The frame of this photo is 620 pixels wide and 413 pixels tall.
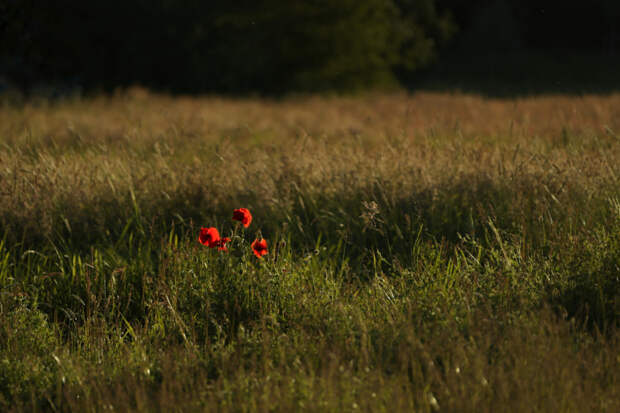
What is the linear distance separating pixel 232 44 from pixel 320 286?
17649 mm

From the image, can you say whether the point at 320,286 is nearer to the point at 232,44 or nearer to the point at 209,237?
the point at 209,237

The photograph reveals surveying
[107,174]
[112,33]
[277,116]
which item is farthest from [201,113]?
[112,33]

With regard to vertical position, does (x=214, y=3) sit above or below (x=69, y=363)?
above

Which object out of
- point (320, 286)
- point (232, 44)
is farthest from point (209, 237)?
point (232, 44)

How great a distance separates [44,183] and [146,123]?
577 cm

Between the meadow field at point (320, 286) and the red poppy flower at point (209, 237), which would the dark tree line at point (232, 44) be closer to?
the meadow field at point (320, 286)

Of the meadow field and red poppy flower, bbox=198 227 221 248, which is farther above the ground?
red poppy flower, bbox=198 227 221 248

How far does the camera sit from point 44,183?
4836 millimetres

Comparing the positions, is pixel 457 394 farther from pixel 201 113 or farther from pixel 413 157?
pixel 201 113

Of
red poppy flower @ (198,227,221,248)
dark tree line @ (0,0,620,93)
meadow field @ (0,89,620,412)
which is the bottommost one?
meadow field @ (0,89,620,412)

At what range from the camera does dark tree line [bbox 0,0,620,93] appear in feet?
61.7

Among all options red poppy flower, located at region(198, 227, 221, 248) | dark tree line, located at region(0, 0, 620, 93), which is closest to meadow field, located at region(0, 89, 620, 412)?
red poppy flower, located at region(198, 227, 221, 248)

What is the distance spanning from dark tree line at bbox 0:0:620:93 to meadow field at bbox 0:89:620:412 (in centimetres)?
1136

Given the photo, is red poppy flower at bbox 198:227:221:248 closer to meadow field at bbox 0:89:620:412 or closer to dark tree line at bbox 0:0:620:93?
meadow field at bbox 0:89:620:412
